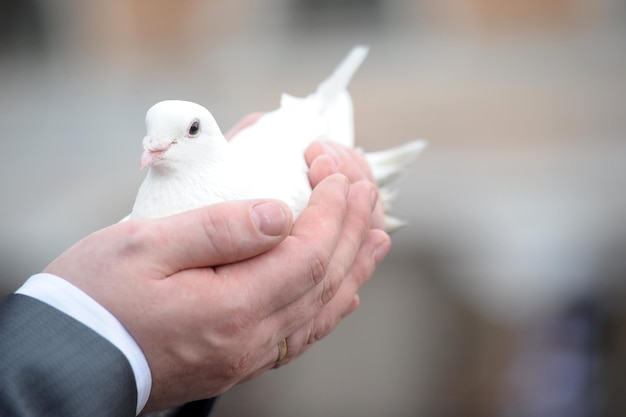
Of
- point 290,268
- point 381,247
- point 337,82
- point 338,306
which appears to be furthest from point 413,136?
point 290,268

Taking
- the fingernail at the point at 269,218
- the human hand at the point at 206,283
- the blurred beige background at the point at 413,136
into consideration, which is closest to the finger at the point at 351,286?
the human hand at the point at 206,283

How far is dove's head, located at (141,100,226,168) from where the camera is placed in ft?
3.59

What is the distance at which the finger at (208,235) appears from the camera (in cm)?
97

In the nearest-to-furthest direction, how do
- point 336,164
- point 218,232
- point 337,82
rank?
point 218,232 < point 336,164 < point 337,82

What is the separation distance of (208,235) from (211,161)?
0.22 meters

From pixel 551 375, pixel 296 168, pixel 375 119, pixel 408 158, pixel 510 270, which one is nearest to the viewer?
pixel 296 168

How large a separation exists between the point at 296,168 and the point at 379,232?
0.55 feet

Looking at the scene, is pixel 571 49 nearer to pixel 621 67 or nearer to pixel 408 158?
pixel 621 67

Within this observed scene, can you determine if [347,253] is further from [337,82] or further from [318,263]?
[337,82]

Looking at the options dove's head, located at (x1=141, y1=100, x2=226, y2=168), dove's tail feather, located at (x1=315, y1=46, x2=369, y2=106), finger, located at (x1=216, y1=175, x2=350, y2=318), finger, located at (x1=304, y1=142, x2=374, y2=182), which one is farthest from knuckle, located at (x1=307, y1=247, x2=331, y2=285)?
dove's tail feather, located at (x1=315, y1=46, x2=369, y2=106)

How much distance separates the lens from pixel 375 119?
15.6 ft

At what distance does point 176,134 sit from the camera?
3.68ft

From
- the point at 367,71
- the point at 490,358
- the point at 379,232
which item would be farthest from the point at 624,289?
the point at 379,232

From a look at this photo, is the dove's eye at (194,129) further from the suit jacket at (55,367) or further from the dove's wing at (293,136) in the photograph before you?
the suit jacket at (55,367)
